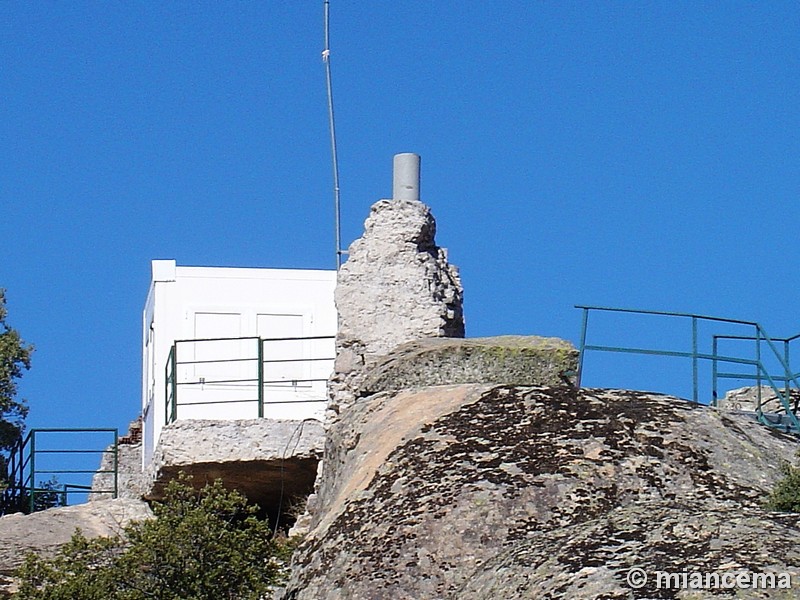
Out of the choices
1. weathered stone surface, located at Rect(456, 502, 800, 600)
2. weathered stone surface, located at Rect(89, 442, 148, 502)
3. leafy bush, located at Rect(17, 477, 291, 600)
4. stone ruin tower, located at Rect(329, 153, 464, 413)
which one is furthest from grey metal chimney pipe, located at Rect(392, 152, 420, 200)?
weathered stone surface, located at Rect(456, 502, 800, 600)

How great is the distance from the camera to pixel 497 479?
27.3 feet

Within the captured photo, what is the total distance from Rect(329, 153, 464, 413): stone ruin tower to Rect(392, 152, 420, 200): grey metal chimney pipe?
187mm

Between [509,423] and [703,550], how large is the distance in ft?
9.89

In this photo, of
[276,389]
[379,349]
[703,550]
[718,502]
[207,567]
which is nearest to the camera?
[703,550]

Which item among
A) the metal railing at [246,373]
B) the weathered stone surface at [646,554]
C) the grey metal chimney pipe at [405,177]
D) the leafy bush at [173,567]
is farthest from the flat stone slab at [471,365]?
the metal railing at [246,373]

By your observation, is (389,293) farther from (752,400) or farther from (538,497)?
(538,497)

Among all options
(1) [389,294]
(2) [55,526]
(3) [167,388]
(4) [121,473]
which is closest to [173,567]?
(1) [389,294]

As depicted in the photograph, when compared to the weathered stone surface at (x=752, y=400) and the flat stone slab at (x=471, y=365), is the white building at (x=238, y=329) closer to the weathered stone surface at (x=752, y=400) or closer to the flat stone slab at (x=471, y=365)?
the weathered stone surface at (x=752, y=400)

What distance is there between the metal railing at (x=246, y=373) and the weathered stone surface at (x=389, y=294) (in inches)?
142

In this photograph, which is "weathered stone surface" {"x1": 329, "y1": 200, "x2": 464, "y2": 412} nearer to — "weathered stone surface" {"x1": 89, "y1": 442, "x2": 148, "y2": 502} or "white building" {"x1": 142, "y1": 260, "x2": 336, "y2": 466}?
"white building" {"x1": 142, "y1": 260, "x2": 336, "y2": 466}

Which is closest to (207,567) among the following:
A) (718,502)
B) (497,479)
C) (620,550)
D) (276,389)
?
(497,479)

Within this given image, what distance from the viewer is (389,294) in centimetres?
1452

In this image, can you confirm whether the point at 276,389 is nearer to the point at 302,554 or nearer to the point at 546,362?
the point at 546,362

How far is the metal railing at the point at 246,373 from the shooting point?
18422mm
